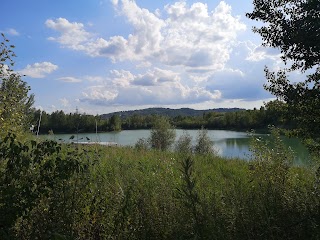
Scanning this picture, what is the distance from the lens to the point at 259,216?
4145 mm

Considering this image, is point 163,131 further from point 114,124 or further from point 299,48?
point 299,48

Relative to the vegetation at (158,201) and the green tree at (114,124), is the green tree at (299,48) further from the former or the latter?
the green tree at (114,124)

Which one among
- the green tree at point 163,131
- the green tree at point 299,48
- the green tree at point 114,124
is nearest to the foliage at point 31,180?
the green tree at point 299,48

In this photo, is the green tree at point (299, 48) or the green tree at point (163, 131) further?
the green tree at point (163, 131)

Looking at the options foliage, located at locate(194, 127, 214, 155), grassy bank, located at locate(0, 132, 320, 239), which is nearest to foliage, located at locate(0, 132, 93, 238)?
grassy bank, located at locate(0, 132, 320, 239)

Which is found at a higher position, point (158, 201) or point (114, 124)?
point (114, 124)

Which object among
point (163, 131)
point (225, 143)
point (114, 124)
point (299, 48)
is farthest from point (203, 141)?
point (299, 48)

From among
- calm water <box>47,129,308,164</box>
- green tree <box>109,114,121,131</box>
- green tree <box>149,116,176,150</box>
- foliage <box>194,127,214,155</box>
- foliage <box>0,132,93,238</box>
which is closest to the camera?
foliage <box>0,132,93,238</box>

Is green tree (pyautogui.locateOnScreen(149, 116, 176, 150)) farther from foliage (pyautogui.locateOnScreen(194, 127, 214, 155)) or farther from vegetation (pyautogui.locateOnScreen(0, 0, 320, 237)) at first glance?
vegetation (pyautogui.locateOnScreen(0, 0, 320, 237))

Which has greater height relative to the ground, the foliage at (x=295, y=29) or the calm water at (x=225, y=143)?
the foliage at (x=295, y=29)

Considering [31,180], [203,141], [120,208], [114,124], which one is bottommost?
[203,141]

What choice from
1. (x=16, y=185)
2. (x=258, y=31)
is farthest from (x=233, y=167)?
(x=16, y=185)

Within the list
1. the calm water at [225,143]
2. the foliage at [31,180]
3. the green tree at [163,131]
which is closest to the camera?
the foliage at [31,180]

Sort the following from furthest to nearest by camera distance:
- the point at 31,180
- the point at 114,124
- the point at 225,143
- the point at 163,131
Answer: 1. the point at 225,143
2. the point at 163,131
3. the point at 114,124
4. the point at 31,180
